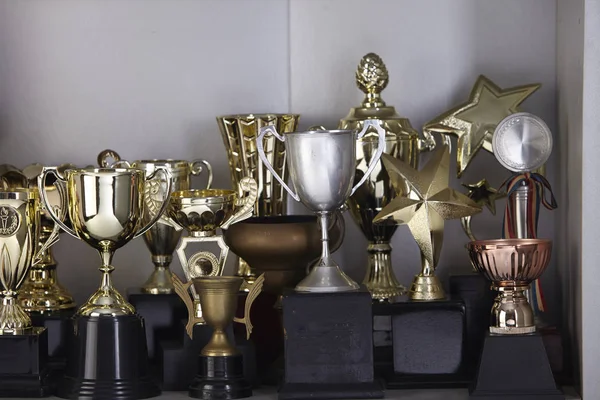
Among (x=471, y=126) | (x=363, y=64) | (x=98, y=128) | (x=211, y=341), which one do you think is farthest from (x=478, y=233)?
(x=98, y=128)

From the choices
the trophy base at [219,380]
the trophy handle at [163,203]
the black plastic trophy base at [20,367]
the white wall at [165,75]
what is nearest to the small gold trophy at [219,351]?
the trophy base at [219,380]

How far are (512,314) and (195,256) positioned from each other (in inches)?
16.8

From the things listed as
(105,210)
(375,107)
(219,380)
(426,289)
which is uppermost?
(375,107)

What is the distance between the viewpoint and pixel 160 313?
5.46 feet

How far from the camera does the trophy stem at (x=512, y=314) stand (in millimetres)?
1491

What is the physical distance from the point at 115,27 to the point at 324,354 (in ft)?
2.30

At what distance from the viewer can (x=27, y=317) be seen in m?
1.58

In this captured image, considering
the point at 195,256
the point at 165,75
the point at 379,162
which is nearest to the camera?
the point at 195,256

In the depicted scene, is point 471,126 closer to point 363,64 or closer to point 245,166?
point 363,64

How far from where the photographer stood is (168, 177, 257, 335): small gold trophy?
5.19ft

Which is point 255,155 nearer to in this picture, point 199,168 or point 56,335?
point 199,168

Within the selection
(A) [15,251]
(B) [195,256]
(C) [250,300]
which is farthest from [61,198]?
(C) [250,300]

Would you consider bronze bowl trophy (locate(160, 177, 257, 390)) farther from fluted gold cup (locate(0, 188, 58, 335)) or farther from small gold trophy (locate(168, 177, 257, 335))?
fluted gold cup (locate(0, 188, 58, 335))

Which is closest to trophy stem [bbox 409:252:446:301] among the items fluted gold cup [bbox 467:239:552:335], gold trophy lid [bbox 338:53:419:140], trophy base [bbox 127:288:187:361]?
fluted gold cup [bbox 467:239:552:335]
